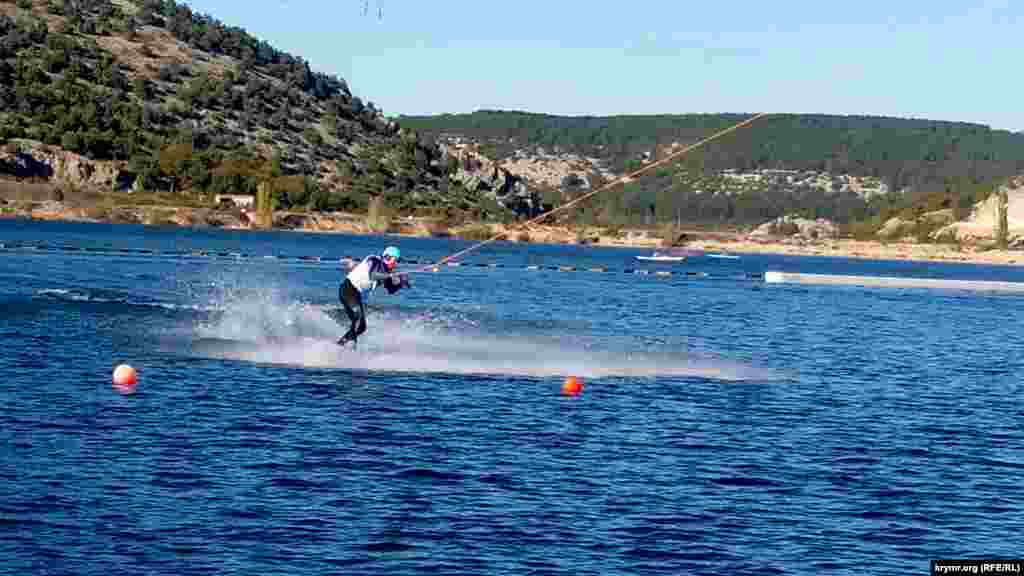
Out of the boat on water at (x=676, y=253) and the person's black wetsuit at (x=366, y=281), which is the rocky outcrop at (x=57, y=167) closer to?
the boat on water at (x=676, y=253)

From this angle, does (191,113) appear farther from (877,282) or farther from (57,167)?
(877,282)

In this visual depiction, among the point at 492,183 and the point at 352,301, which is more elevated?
the point at 492,183

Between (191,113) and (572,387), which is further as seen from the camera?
(191,113)

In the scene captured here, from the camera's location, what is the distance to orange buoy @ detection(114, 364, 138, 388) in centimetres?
2488

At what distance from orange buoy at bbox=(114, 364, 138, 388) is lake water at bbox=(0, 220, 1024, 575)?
20 cm

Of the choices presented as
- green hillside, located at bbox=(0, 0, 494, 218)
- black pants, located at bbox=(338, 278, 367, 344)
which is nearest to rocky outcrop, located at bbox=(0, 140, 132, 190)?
green hillside, located at bbox=(0, 0, 494, 218)

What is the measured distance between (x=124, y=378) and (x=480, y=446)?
6669 millimetres

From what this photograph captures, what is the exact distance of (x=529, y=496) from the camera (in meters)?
17.7

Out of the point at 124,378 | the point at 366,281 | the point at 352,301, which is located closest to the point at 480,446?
the point at 124,378

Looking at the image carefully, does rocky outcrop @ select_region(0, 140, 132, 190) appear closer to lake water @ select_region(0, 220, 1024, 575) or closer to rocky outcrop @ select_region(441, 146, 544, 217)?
rocky outcrop @ select_region(441, 146, 544, 217)

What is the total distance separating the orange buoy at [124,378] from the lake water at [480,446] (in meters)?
0.20

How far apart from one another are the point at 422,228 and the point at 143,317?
102942mm

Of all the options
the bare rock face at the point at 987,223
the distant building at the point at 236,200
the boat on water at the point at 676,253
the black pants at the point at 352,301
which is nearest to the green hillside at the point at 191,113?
the distant building at the point at 236,200

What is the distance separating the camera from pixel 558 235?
537 ft
